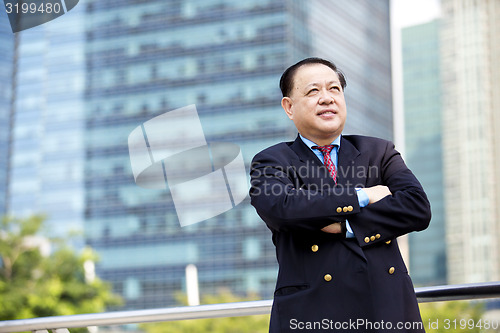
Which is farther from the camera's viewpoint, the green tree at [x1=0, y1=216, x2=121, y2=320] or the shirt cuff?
the green tree at [x1=0, y1=216, x2=121, y2=320]

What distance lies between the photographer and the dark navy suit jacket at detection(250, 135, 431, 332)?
1426 mm

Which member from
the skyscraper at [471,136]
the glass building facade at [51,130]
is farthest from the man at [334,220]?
the skyscraper at [471,136]

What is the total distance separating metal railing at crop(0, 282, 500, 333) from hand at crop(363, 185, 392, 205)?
1.35 feet

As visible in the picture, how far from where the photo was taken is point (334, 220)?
1.47 m

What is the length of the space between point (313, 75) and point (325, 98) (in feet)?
0.27

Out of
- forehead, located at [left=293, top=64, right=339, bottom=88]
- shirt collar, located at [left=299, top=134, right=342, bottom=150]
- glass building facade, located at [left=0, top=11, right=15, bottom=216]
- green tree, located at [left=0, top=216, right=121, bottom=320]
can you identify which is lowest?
green tree, located at [left=0, top=216, right=121, bottom=320]

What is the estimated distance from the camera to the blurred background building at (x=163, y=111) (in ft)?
169

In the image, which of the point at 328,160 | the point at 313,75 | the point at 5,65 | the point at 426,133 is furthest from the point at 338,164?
the point at 426,133

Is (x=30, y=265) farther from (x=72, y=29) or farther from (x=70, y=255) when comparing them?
(x=72, y=29)

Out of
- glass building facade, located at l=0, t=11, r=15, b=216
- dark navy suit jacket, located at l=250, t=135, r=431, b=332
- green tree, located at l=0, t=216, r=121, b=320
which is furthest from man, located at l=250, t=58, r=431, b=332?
green tree, located at l=0, t=216, r=121, b=320

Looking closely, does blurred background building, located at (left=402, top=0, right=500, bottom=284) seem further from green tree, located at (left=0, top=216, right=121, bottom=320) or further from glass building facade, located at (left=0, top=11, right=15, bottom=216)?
glass building facade, located at (left=0, top=11, right=15, bottom=216)

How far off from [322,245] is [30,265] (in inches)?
1078

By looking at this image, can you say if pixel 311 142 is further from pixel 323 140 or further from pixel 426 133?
pixel 426 133

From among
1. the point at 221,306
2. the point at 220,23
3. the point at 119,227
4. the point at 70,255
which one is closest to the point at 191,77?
the point at 220,23
